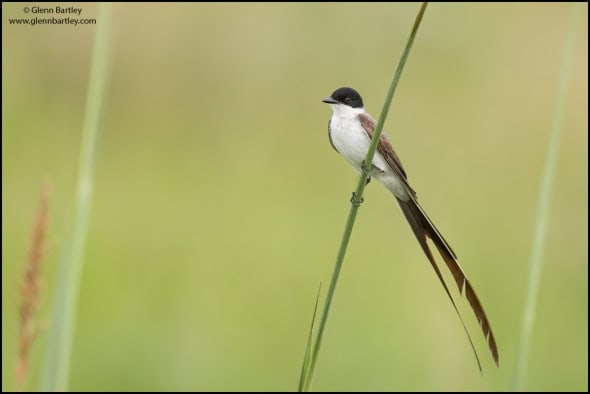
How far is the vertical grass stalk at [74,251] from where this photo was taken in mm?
1710

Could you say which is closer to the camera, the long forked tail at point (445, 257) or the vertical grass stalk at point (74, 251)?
the long forked tail at point (445, 257)

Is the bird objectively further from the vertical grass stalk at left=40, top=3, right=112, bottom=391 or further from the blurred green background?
the blurred green background

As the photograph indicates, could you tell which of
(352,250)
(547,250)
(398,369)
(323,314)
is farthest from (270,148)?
(323,314)

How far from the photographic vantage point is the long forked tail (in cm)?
146

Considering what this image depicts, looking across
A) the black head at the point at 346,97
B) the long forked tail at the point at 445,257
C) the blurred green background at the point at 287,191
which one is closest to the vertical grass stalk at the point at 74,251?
the long forked tail at the point at 445,257

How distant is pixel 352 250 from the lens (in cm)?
546

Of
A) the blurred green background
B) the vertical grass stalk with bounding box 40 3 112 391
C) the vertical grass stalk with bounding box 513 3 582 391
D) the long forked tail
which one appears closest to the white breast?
the long forked tail

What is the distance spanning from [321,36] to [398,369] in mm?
3123

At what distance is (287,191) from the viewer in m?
6.20

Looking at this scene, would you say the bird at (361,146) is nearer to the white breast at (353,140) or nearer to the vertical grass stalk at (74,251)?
the white breast at (353,140)

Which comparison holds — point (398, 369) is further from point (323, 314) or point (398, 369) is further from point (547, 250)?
point (323, 314)

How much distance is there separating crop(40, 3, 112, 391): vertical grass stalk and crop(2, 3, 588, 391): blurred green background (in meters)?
1.98

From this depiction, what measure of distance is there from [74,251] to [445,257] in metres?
0.68

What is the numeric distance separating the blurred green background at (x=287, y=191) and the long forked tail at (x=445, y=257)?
1917 millimetres
